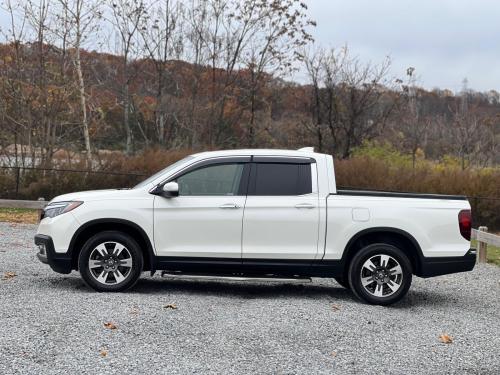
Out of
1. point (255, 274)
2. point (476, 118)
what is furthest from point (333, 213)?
point (476, 118)

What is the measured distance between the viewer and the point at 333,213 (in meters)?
7.35

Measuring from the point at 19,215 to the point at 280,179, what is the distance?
1172cm

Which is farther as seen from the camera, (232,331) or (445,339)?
(445,339)

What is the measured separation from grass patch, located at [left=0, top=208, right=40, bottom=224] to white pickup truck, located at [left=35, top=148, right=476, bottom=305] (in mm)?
9382

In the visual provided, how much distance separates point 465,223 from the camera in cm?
742

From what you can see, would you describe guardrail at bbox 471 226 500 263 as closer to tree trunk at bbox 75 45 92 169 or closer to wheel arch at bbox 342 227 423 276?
wheel arch at bbox 342 227 423 276

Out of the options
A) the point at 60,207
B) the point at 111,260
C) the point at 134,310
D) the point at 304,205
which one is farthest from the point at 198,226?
the point at 60,207

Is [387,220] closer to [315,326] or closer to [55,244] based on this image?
[315,326]

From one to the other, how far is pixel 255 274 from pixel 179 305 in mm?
1164

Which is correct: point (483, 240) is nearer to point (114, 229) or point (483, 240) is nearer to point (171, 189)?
point (171, 189)

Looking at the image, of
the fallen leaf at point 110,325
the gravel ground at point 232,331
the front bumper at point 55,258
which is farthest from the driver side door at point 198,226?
the fallen leaf at point 110,325

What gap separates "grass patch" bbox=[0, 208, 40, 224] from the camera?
53.1 feet

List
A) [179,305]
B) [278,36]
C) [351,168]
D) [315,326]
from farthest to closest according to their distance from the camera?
[278,36], [351,168], [179,305], [315,326]

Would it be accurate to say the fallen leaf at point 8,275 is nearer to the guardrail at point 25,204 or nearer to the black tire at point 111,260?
the black tire at point 111,260
